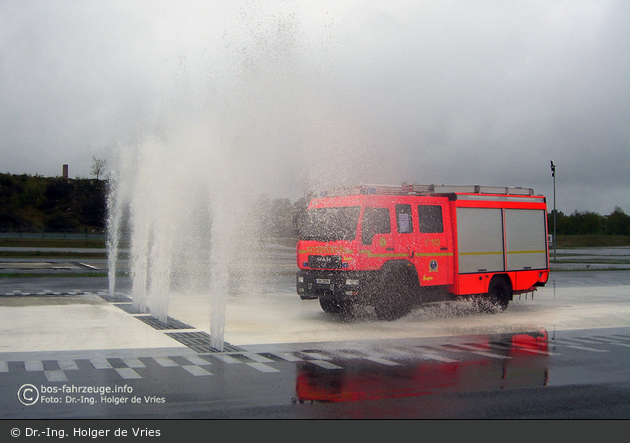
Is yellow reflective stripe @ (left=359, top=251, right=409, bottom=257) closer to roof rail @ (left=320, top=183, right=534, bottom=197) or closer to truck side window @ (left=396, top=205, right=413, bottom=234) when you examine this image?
truck side window @ (left=396, top=205, right=413, bottom=234)

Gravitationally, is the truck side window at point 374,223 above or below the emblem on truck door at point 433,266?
above

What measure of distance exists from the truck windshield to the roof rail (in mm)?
468

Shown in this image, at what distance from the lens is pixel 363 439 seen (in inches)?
224

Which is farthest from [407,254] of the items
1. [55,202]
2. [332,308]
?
[55,202]

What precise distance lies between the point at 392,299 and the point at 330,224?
222cm

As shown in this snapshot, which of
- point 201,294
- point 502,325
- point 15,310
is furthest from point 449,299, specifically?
point 15,310

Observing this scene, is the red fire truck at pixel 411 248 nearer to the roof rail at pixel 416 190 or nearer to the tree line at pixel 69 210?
the roof rail at pixel 416 190

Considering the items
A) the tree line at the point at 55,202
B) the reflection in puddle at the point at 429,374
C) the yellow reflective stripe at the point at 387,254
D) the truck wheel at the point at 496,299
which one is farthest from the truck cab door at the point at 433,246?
the tree line at the point at 55,202

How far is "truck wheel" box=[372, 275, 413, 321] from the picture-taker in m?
13.3

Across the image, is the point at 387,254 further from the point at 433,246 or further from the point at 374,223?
the point at 433,246

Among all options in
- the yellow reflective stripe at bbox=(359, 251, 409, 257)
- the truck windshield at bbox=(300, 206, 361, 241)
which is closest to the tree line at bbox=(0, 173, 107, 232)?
the truck windshield at bbox=(300, 206, 361, 241)

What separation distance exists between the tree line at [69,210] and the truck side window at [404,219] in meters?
59.0

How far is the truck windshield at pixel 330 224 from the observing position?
13258 millimetres

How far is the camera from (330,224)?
13.7m
